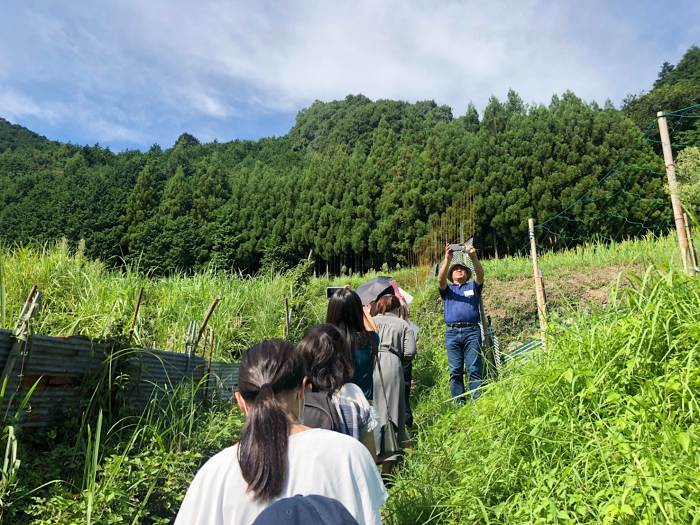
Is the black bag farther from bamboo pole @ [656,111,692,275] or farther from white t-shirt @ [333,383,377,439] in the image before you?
bamboo pole @ [656,111,692,275]

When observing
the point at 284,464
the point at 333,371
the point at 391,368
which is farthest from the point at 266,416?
the point at 391,368

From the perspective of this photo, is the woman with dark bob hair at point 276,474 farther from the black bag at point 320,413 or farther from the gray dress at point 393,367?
the gray dress at point 393,367

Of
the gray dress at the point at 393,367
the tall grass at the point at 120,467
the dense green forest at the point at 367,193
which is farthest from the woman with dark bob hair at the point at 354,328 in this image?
the dense green forest at the point at 367,193

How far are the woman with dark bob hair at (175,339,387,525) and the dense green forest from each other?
14.2 metres

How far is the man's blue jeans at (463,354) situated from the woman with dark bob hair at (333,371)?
104 inches

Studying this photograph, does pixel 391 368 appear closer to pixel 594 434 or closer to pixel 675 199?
pixel 594 434

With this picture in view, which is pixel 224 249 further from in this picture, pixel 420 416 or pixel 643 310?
pixel 643 310

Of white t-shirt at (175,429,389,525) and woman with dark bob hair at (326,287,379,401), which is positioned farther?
woman with dark bob hair at (326,287,379,401)

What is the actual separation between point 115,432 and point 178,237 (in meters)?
28.2

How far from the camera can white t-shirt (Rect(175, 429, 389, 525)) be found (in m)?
1.26

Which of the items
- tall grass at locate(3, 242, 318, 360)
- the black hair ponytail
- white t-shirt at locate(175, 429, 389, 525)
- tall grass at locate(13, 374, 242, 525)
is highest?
tall grass at locate(3, 242, 318, 360)

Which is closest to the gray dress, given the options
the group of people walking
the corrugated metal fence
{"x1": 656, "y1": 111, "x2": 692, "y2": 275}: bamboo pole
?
the group of people walking

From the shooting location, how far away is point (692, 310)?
250cm

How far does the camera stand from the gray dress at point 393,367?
344 cm
